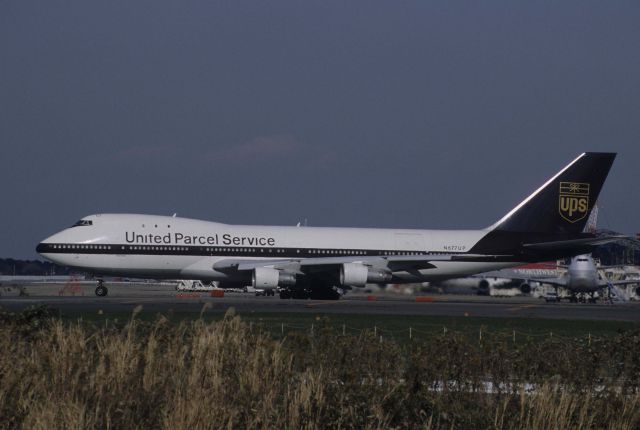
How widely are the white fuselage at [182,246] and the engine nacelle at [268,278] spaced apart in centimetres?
250

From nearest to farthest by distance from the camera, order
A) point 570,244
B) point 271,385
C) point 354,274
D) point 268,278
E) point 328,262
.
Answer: point 271,385, point 268,278, point 354,274, point 328,262, point 570,244

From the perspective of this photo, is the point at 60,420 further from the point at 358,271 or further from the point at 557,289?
the point at 557,289

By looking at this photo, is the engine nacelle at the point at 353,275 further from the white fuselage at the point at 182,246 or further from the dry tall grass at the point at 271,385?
the dry tall grass at the point at 271,385

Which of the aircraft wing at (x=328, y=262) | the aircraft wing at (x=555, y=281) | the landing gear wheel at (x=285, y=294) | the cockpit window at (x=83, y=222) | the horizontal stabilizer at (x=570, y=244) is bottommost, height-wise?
the landing gear wheel at (x=285, y=294)

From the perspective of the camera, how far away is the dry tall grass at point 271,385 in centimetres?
1102

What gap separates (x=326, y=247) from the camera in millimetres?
51281

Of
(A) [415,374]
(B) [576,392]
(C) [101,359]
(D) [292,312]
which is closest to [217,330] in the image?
(C) [101,359]

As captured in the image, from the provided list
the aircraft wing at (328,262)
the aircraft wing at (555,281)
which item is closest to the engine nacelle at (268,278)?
the aircraft wing at (328,262)

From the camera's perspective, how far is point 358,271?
48344 mm

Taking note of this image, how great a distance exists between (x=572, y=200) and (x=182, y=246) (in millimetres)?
22746

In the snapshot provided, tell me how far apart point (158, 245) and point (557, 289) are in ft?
143

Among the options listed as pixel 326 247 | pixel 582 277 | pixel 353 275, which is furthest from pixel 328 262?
pixel 582 277

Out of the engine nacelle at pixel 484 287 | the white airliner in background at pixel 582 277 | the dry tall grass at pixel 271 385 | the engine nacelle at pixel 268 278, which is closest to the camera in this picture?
the dry tall grass at pixel 271 385

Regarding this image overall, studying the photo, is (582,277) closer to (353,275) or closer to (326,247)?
(326,247)
